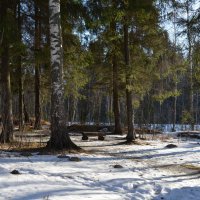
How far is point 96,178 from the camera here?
28.9 ft

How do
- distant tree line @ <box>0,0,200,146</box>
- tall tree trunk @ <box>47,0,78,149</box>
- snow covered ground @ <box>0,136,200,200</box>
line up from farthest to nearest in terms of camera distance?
distant tree line @ <box>0,0,200,146</box> < tall tree trunk @ <box>47,0,78,149</box> < snow covered ground @ <box>0,136,200,200</box>

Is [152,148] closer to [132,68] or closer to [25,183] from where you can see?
[132,68]

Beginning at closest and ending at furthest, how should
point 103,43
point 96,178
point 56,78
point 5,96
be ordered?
point 96,178 → point 56,78 → point 5,96 → point 103,43

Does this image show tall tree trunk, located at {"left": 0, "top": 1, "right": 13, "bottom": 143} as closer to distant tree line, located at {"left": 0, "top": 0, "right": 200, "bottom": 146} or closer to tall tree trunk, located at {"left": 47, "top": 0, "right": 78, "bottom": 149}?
distant tree line, located at {"left": 0, "top": 0, "right": 200, "bottom": 146}

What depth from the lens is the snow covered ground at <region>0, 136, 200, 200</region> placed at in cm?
727

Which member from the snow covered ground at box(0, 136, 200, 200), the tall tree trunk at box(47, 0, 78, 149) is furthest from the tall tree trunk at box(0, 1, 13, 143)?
the snow covered ground at box(0, 136, 200, 200)

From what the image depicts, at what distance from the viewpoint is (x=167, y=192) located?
329 inches

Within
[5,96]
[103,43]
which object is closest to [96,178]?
[5,96]

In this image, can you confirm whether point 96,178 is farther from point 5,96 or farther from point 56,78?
point 5,96

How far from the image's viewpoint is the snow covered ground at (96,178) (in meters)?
7.27

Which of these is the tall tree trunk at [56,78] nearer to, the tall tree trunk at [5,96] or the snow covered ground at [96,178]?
the snow covered ground at [96,178]

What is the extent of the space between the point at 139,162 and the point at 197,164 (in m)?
2.00

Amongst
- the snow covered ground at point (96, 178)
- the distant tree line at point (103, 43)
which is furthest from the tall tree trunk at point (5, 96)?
the snow covered ground at point (96, 178)

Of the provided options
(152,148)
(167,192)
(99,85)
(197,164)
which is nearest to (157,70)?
(99,85)
